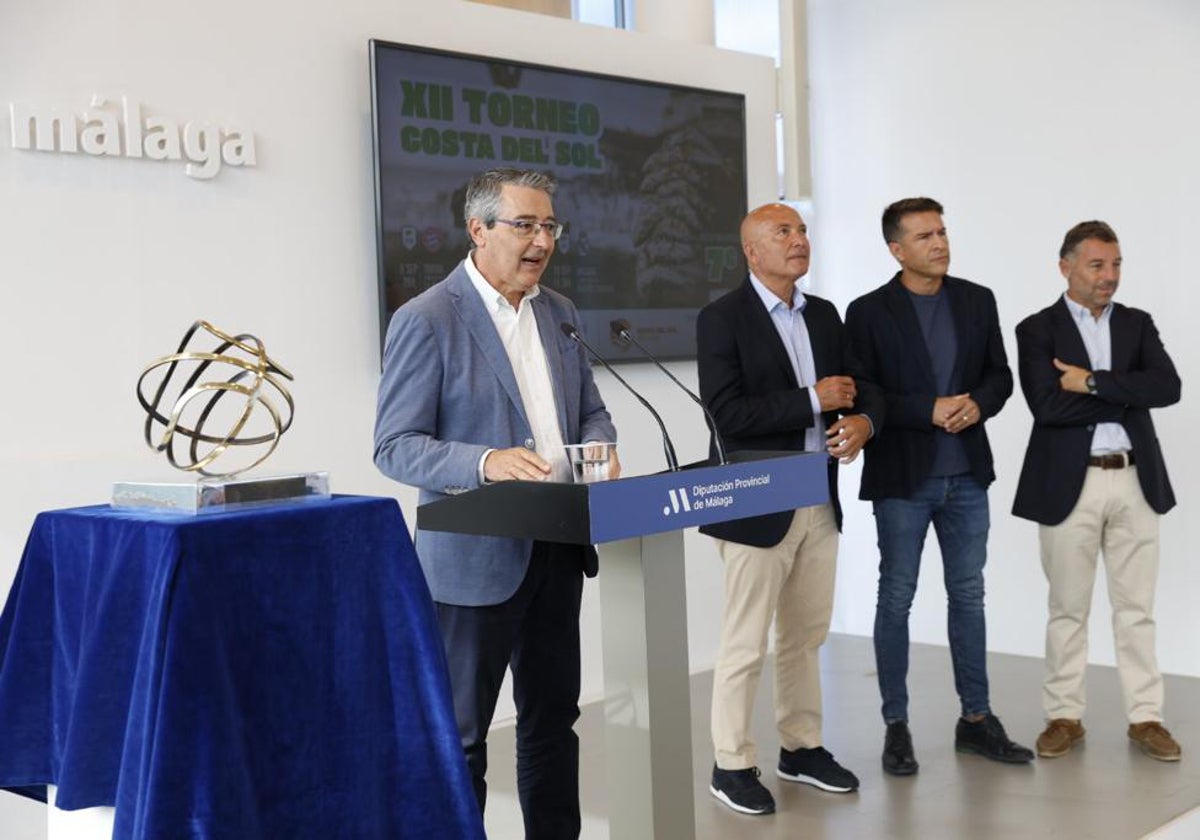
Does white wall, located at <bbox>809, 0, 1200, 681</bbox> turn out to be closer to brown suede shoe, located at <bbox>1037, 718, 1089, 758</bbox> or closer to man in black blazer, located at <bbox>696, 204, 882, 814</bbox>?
brown suede shoe, located at <bbox>1037, 718, 1089, 758</bbox>

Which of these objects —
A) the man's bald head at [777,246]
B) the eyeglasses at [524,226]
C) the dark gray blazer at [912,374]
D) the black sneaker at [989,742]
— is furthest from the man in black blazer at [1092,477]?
the eyeglasses at [524,226]

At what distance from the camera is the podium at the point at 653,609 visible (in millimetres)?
2352

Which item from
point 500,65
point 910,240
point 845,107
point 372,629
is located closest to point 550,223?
point 372,629

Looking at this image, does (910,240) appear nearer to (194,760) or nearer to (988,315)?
(988,315)

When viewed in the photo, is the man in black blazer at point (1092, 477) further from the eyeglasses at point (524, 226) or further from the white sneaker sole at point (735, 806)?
the eyeglasses at point (524, 226)

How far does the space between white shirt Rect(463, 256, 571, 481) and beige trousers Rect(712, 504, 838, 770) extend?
124 cm

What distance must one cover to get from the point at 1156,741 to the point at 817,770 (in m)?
1.15

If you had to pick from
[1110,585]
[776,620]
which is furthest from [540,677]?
[1110,585]

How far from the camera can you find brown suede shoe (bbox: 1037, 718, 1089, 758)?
4.46 metres

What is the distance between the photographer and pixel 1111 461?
445cm

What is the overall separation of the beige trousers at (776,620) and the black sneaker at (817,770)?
154mm

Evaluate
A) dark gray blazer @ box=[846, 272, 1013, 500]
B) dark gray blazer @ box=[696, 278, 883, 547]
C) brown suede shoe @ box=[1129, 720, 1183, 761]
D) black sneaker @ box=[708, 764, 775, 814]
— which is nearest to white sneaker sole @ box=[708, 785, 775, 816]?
black sneaker @ box=[708, 764, 775, 814]

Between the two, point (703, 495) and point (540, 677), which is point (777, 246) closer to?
point (540, 677)

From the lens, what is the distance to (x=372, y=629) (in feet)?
6.99
